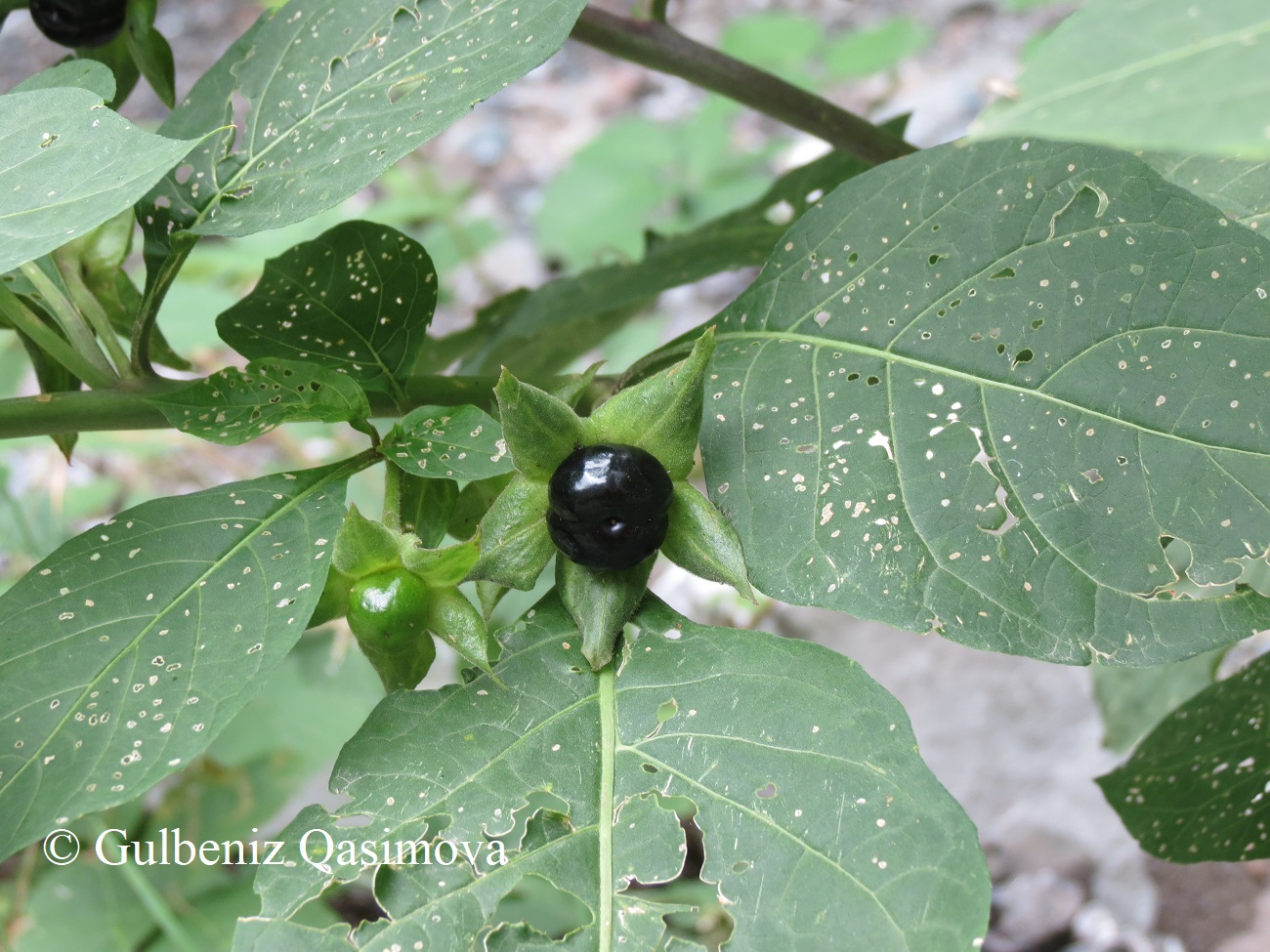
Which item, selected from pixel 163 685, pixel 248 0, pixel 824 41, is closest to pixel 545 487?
pixel 163 685

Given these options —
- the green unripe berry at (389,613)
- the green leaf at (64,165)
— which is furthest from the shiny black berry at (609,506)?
the green leaf at (64,165)

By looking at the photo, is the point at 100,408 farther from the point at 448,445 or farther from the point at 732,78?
the point at 732,78

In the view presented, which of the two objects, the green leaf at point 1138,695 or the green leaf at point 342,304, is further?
the green leaf at point 1138,695

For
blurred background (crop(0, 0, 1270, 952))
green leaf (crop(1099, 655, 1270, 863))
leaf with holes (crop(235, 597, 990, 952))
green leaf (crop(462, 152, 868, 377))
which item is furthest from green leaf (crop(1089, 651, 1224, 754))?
leaf with holes (crop(235, 597, 990, 952))

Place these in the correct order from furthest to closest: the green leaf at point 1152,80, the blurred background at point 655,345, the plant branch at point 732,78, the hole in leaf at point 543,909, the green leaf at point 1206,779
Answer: the blurred background at point 655,345 < the hole in leaf at point 543,909 < the plant branch at point 732,78 < the green leaf at point 1206,779 < the green leaf at point 1152,80

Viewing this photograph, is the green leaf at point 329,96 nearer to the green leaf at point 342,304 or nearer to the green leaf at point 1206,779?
the green leaf at point 342,304

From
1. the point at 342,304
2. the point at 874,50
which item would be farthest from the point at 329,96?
the point at 874,50
